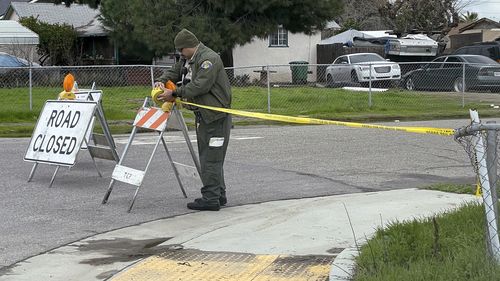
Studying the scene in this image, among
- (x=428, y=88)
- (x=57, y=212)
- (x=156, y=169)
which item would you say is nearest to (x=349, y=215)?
(x=57, y=212)

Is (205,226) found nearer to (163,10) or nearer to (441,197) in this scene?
(441,197)

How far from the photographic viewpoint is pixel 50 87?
20.8 m

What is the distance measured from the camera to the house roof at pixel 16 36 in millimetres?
36312

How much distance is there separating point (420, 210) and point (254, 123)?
1192cm

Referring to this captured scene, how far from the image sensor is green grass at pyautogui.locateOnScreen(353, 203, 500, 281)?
5.36 m

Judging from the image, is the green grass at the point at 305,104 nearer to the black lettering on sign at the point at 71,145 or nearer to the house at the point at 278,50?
the black lettering on sign at the point at 71,145

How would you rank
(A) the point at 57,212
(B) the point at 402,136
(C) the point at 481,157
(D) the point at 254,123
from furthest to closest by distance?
(D) the point at 254,123 → (B) the point at 402,136 → (A) the point at 57,212 → (C) the point at 481,157

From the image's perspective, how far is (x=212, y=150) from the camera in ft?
29.6

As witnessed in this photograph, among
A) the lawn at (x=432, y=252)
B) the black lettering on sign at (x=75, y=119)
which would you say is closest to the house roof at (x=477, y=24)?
the black lettering on sign at (x=75, y=119)

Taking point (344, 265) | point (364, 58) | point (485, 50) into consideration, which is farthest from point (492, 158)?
point (364, 58)

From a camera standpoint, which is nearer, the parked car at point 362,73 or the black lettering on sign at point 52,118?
the black lettering on sign at point 52,118

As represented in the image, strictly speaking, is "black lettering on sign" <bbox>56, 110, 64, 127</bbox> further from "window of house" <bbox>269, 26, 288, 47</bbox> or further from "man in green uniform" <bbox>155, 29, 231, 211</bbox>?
"window of house" <bbox>269, 26, 288, 47</bbox>

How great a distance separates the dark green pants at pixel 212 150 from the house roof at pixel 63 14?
1308 inches

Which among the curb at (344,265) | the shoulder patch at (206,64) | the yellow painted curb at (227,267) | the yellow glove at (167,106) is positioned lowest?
the yellow painted curb at (227,267)
